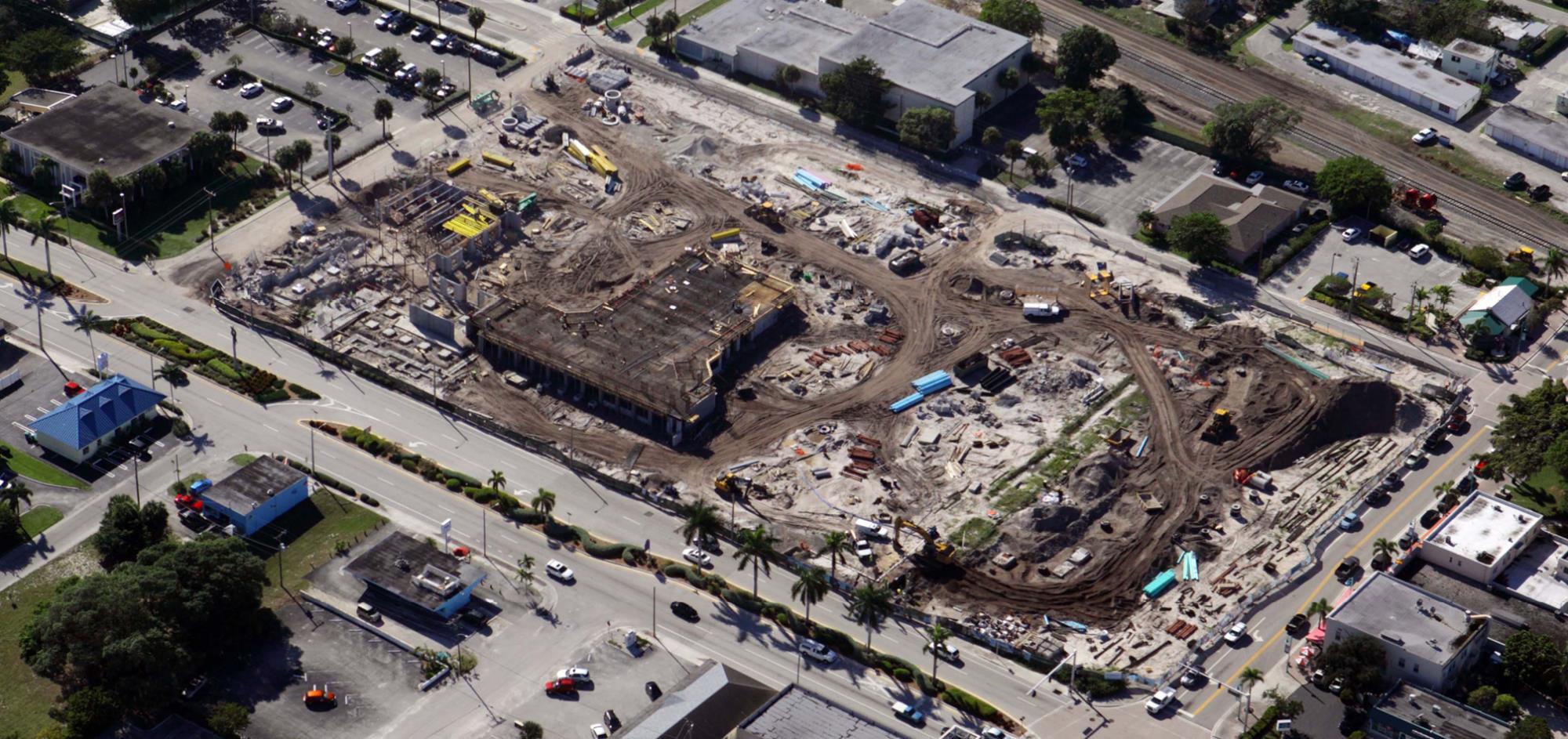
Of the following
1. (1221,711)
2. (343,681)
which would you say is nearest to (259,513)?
(343,681)

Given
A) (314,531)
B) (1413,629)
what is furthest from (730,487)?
(1413,629)

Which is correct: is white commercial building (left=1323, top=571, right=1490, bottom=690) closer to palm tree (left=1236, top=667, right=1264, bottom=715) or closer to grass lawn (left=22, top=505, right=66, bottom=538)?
palm tree (left=1236, top=667, right=1264, bottom=715)

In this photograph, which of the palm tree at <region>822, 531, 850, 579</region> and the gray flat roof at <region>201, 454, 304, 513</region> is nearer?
the palm tree at <region>822, 531, 850, 579</region>

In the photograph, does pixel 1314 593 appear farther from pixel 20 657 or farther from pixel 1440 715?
pixel 20 657

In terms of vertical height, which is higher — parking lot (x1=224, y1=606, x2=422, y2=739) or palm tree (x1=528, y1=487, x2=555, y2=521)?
palm tree (x1=528, y1=487, x2=555, y2=521)

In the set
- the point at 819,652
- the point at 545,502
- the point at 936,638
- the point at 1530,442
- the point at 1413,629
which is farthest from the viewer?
the point at 1530,442

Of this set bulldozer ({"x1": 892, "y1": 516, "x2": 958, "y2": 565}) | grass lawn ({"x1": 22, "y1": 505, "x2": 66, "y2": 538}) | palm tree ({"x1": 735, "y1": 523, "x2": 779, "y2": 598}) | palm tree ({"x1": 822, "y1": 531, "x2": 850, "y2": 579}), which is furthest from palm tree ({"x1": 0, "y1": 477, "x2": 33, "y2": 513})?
bulldozer ({"x1": 892, "y1": 516, "x2": 958, "y2": 565})
